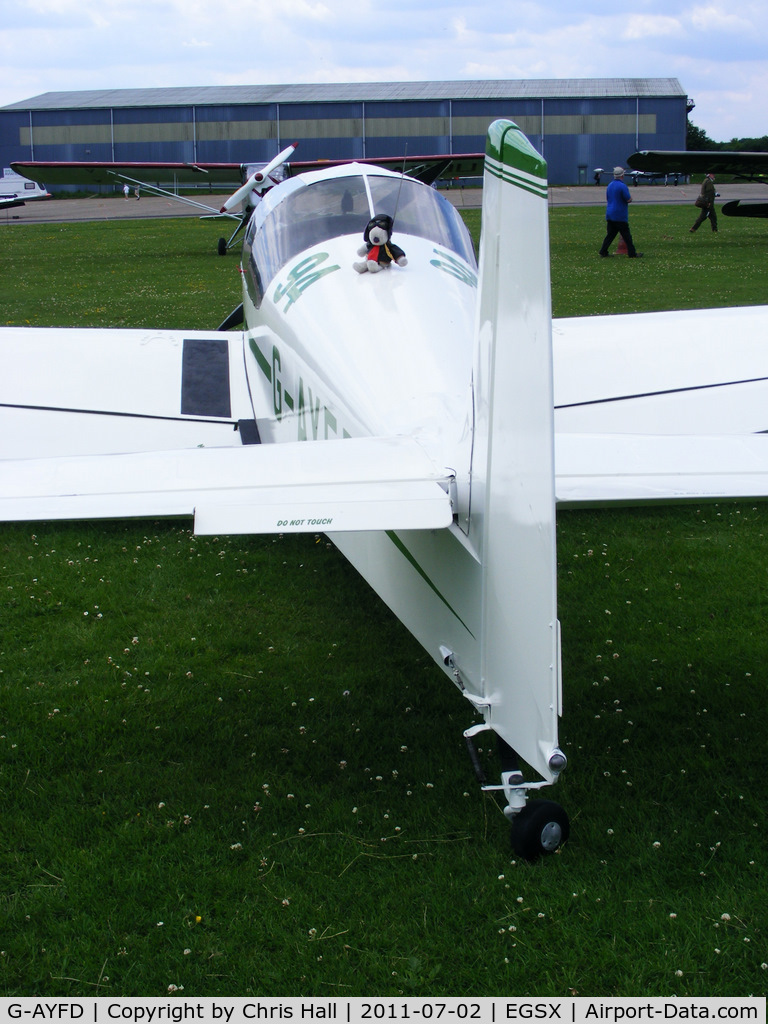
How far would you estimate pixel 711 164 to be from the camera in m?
13.9

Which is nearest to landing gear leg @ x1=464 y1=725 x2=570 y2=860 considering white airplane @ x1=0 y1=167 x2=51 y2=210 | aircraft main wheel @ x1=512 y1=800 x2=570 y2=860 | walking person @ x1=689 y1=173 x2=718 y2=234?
aircraft main wheel @ x1=512 y1=800 x2=570 y2=860

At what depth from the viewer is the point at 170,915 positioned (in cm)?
320

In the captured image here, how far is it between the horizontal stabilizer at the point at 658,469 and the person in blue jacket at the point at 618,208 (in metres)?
17.8

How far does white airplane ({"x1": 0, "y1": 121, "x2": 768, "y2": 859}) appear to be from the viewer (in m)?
2.90

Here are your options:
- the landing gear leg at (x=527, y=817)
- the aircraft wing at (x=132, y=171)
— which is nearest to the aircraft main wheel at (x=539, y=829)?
the landing gear leg at (x=527, y=817)

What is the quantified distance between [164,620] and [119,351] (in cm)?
291

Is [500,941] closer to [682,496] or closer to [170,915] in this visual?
[170,915]

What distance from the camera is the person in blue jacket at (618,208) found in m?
20.2

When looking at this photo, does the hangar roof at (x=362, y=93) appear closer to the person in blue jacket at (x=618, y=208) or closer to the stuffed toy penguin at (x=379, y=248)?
the person in blue jacket at (x=618, y=208)

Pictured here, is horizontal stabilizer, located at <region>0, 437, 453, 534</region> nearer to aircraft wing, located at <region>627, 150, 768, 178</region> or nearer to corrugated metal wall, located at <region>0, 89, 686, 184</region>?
aircraft wing, located at <region>627, 150, 768, 178</region>

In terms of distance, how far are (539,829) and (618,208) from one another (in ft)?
64.7

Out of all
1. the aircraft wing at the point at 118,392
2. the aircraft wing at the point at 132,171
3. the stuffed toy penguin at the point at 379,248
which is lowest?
the aircraft wing at the point at 118,392
